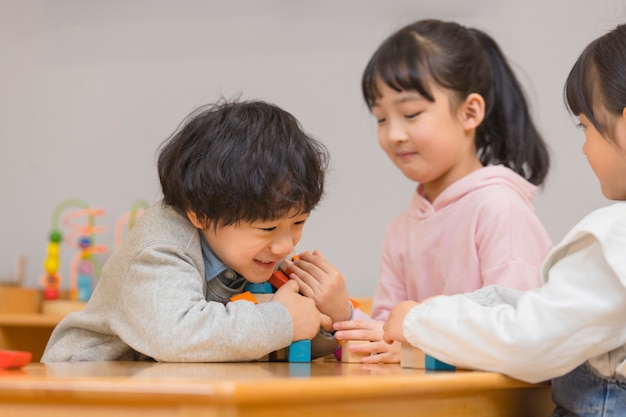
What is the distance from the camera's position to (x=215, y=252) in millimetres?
1352

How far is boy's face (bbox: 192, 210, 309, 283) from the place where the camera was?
1298 mm

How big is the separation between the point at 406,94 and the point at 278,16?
1205 millimetres

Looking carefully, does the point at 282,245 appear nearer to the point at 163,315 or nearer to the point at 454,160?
the point at 163,315

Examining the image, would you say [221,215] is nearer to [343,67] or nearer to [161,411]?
[161,411]

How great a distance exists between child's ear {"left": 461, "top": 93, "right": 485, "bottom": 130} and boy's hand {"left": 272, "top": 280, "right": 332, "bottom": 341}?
0.77 m

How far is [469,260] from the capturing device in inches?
69.4

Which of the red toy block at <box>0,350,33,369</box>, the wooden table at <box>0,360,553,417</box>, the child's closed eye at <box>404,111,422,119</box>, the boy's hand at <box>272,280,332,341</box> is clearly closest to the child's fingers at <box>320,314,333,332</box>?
the boy's hand at <box>272,280,332,341</box>

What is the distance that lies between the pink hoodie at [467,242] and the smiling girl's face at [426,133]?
74 mm

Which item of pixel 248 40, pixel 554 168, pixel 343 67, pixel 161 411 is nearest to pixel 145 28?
pixel 248 40

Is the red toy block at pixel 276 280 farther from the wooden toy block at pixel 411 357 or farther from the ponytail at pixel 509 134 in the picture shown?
the ponytail at pixel 509 134

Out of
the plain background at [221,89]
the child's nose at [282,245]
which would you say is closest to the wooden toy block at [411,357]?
the child's nose at [282,245]

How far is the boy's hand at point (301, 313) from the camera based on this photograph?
1.28m

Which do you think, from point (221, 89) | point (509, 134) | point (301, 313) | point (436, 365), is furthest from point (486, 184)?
point (221, 89)

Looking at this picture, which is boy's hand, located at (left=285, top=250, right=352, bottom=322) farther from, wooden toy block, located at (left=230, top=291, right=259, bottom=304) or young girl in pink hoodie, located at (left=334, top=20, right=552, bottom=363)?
young girl in pink hoodie, located at (left=334, top=20, right=552, bottom=363)
